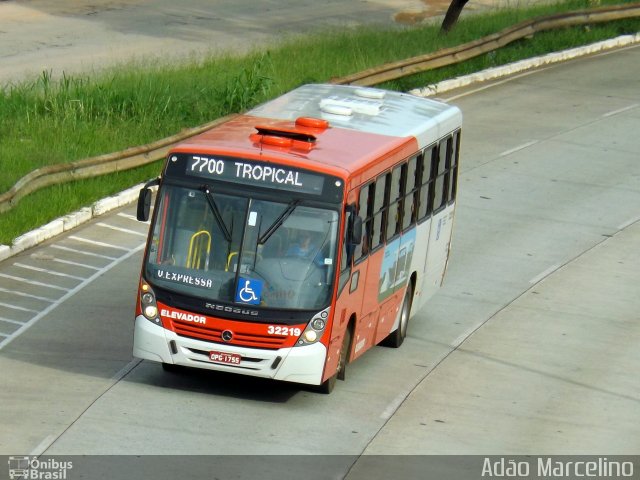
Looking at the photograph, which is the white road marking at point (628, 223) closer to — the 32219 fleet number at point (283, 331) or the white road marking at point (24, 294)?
the white road marking at point (24, 294)

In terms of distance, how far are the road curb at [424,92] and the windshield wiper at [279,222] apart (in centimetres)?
685

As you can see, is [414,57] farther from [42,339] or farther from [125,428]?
[125,428]

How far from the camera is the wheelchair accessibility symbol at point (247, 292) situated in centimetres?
1504

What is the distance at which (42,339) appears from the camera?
17.3 meters

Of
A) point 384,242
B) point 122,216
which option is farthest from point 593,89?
point 384,242

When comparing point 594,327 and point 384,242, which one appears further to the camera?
point 594,327

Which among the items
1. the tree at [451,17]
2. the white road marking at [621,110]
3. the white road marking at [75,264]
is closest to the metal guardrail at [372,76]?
the white road marking at [75,264]

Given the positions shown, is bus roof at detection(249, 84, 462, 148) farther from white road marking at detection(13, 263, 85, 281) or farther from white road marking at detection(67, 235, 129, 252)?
white road marking at detection(67, 235, 129, 252)

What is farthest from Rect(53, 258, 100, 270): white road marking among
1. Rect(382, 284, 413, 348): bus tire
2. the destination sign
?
the destination sign

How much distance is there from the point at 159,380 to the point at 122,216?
806cm

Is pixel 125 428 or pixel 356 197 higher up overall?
pixel 356 197

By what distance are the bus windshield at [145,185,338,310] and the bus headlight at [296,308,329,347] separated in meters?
0.10

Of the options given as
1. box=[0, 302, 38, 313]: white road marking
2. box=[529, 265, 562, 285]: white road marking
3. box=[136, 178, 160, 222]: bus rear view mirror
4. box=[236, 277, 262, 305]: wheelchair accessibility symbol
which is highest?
box=[136, 178, 160, 222]: bus rear view mirror

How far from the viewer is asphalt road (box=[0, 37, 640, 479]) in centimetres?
1434
